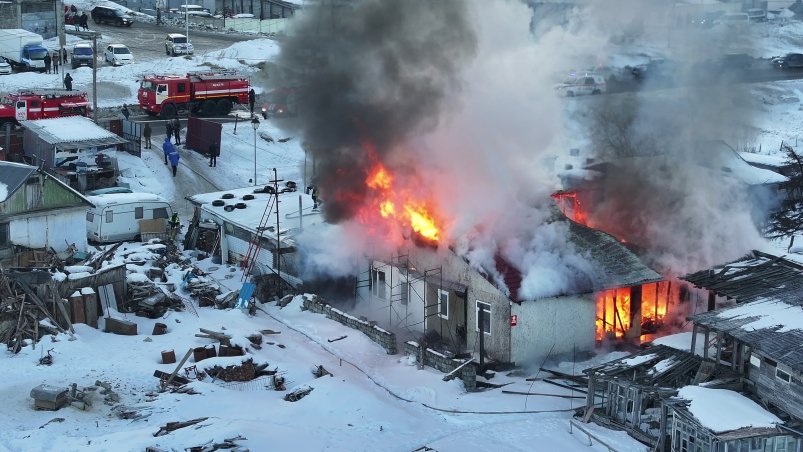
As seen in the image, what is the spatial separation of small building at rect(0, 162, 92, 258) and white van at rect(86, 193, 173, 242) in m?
1.94

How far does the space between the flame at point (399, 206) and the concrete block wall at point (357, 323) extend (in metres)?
2.67

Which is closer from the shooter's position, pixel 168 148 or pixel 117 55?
pixel 168 148

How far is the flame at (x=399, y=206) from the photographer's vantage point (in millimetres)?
27484

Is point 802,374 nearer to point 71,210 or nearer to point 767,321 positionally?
point 767,321

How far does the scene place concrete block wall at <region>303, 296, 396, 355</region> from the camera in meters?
25.4

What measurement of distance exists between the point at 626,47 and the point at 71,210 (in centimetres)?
2444

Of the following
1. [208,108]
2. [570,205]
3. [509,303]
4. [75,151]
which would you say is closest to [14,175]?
[75,151]

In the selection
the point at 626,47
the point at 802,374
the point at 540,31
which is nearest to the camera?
the point at 802,374

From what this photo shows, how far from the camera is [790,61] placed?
57.8 metres

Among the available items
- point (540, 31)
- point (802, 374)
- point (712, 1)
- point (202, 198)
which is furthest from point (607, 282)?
point (712, 1)

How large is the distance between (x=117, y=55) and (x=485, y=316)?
116ft

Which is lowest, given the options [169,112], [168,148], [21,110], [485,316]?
[485,316]

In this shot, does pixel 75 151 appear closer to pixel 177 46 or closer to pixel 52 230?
pixel 52 230

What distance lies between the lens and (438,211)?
90.4 feet
